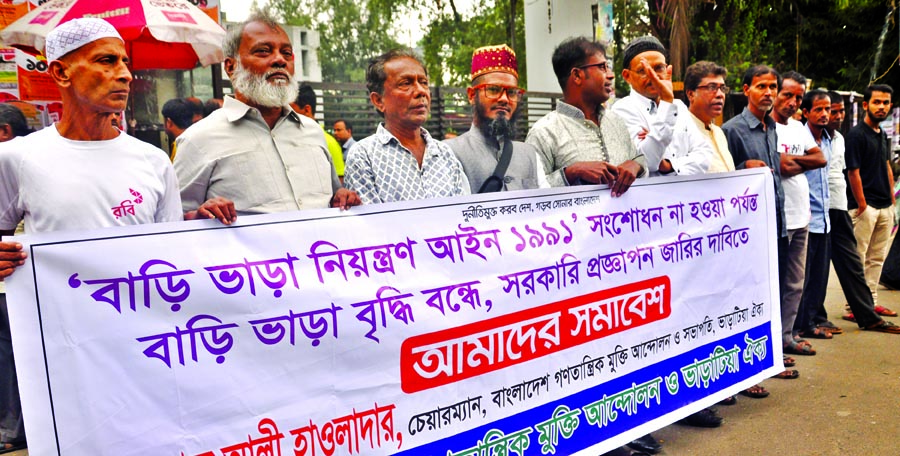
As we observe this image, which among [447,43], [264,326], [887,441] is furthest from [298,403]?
[447,43]

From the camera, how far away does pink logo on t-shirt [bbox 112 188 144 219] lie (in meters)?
2.55

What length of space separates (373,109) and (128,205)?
A: 26.3 feet

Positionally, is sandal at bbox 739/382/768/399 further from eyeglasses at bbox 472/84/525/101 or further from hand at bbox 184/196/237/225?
hand at bbox 184/196/237/225

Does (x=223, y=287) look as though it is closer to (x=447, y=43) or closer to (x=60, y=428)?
(x=60, y=428)

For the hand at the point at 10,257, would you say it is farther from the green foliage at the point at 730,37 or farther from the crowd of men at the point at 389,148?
the green foliage at the point at 730,37

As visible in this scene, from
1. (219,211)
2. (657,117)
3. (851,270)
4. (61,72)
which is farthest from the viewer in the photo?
(851,270)

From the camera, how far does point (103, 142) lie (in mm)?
2578

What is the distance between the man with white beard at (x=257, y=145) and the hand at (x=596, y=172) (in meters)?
1.11

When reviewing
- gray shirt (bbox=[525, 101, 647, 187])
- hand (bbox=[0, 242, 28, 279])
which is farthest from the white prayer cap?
gray shirt (bbox=[525, 101, 647, 187])

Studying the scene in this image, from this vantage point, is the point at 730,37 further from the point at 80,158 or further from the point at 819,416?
the point at 80,158

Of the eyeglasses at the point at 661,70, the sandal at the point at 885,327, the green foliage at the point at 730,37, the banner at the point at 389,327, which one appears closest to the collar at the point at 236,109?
the banner at the point at 389,327

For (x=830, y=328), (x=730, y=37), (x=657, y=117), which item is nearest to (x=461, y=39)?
(x=730, y=37)

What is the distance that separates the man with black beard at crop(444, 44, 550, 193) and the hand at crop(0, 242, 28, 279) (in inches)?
74.3

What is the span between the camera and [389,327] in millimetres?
2760
